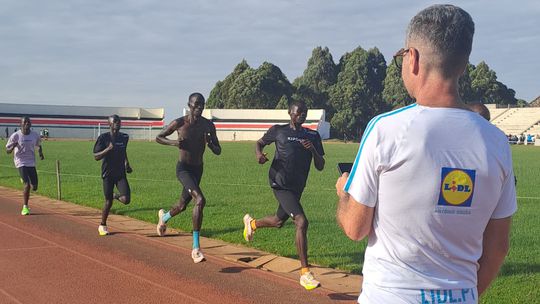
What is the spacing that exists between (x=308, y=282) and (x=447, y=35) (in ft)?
14.7

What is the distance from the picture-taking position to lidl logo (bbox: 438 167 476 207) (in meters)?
1.82

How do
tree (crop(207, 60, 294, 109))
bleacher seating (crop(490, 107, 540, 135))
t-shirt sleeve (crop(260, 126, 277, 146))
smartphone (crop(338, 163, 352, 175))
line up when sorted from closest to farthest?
smartphone (crop(338, 163, 352, 175))
t-shirt sleeve (crop(260, 126, 277, 146))
bleacher seating (crop(490, 107, 540, 135))
tree (crop(207, 60, 294, 109))

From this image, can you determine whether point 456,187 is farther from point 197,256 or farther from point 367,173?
point 197,256

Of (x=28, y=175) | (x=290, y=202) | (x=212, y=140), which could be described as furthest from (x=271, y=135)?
(x=28, y=175)

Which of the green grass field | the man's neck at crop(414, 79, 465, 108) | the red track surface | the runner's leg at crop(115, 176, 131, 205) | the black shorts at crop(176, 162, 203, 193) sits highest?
the man's neck at crop(414, 79, 465, 108)

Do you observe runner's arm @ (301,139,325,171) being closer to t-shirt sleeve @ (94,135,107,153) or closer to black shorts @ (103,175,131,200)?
black shorts @ (103,175,131,200)

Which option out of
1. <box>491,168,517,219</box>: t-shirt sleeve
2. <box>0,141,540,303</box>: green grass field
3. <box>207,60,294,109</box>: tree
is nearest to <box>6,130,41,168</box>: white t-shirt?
<box>0,141,540,303</box>: green grass field

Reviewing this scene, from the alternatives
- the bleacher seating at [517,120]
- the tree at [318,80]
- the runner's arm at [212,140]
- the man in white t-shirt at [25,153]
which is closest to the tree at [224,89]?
the tree at [318,80]

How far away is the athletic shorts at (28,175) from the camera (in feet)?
37.8

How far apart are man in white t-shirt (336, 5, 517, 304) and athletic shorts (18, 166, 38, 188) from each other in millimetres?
10970

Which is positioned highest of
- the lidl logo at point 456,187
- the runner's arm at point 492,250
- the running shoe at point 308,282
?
the lidl logo at point 456,187

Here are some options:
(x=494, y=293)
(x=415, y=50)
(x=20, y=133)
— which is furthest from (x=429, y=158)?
(x=20, y=133)

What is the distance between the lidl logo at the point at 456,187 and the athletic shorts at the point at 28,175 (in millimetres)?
11257

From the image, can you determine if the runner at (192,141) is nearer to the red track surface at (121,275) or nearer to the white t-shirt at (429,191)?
the red track surface at (121,275)
